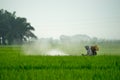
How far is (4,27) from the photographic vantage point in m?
53.0

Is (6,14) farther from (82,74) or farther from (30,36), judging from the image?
(82,74)

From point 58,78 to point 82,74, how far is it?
3.12 ft

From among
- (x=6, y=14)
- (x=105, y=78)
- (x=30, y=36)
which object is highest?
(x=6, y=14)

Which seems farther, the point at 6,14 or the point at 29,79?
the point at 6,14

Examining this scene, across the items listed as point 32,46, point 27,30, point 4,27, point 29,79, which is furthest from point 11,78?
point 27,30

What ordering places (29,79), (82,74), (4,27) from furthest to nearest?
(4,27)
(82,74)
(29,79)

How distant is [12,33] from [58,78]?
47937mm

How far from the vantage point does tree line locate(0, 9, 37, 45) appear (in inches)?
2087

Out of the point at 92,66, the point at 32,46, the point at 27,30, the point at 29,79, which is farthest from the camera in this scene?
the point at 27,30

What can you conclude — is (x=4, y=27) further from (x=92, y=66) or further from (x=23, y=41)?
(x=92, y=66)

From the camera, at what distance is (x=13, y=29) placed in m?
53.9

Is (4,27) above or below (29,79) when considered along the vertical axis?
above

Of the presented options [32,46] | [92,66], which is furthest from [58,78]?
[32,46]

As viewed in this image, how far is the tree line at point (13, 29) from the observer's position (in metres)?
53.0
